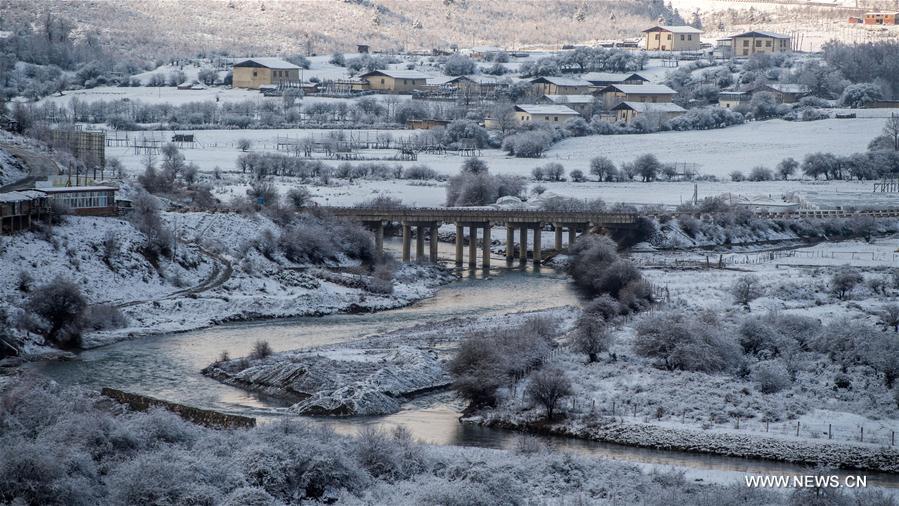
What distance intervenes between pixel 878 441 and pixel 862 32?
13891 cm

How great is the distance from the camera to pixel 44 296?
4316cm

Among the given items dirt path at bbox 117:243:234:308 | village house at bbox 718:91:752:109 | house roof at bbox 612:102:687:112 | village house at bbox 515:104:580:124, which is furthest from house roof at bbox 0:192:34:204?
village house at bbox 718:91:752:109

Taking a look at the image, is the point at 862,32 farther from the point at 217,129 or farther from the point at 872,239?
the point at 872,239

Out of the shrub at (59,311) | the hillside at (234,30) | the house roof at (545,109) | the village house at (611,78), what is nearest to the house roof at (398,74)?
the village house at (611,78)

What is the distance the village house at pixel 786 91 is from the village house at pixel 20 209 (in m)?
77.7

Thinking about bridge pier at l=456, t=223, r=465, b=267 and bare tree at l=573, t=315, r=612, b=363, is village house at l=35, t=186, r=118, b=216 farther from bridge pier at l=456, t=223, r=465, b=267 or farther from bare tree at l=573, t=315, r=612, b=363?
bare tree at l=573, t=315, r=612, b=363

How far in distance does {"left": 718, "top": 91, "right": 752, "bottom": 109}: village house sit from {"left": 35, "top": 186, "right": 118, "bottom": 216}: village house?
233ft

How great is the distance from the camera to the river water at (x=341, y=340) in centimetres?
3222

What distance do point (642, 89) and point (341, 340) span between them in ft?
255

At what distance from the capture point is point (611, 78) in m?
128

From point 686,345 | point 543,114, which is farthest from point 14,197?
point 543,114

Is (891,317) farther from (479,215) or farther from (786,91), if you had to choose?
(786,91)

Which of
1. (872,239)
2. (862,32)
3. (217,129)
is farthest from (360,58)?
(872,239)

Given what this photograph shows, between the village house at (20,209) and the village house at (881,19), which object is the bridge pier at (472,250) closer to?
the village house at (20,209)
